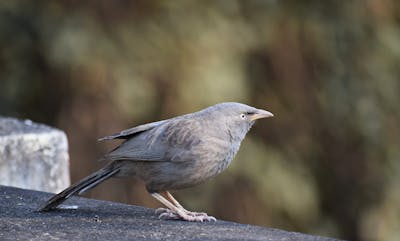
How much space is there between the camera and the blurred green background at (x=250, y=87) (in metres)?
9.73

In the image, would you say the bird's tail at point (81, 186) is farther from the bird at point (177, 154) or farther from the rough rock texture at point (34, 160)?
the rough rock texture at point (34, 160)

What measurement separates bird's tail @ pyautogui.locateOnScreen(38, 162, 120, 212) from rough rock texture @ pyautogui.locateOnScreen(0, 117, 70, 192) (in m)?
1.19

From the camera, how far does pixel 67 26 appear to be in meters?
9.70

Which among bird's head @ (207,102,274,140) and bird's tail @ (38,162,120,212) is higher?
bird's head @ (207,102,274,140)

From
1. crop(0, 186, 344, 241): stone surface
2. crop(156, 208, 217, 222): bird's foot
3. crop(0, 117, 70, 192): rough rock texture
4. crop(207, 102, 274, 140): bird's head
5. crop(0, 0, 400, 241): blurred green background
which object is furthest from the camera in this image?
crop(0, 0, 400, 241): blurred green background

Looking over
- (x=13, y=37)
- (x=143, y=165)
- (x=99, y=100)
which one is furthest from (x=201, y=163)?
(x=13, y=37)

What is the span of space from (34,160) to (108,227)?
5.94 ft

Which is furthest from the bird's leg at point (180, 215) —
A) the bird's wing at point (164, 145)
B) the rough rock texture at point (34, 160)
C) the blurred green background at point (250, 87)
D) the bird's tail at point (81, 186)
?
the blurred green background at point (250, 87)

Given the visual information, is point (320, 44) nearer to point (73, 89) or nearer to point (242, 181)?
point (242, 181)

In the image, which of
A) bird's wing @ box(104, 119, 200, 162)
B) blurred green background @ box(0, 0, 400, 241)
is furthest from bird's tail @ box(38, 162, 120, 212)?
blurred green background @ box(0, 0, 400, 241)

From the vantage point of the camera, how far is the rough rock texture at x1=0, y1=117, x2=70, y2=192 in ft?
20.6

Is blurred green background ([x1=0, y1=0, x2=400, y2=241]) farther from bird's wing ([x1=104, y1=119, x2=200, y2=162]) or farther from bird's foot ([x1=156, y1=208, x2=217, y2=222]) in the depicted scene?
bird's foot ([x1=156, y1=208, x2=217, y2=222])

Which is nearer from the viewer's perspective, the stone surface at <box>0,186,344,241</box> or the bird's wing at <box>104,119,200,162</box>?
the stone surface at <box>0,186,344,241</box>

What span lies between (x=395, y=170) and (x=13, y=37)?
4.11 m
